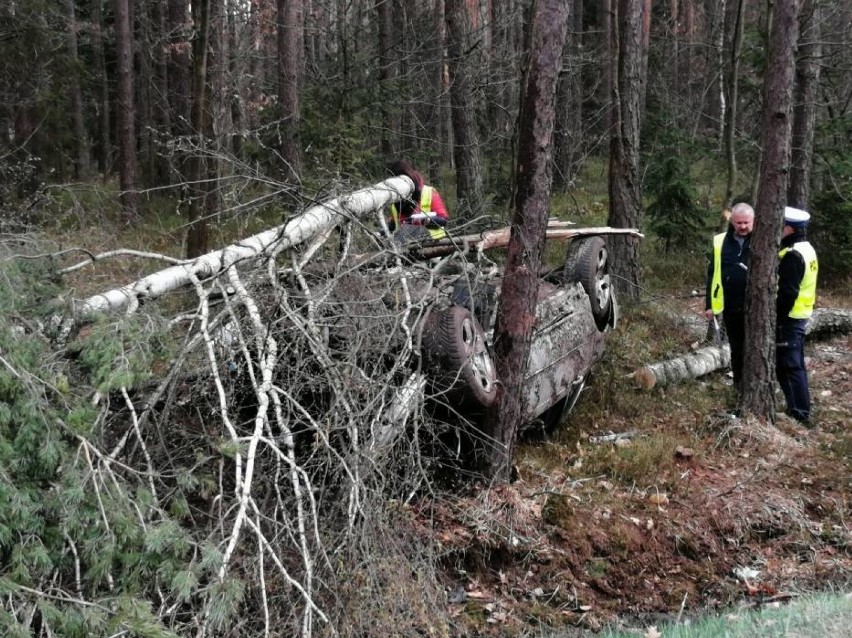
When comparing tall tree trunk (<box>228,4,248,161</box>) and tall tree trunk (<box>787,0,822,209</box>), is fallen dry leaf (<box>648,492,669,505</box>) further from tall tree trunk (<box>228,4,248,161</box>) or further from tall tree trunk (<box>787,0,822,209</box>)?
tall tree trunk (<box>228,4,248,161</box>)

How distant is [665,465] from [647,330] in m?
3.68

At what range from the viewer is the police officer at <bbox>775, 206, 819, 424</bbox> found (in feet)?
26.2

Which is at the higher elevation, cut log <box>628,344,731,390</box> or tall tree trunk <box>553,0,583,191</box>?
tall tree trunk <box>553,0,583,191</box>

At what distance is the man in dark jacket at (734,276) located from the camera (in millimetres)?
8344

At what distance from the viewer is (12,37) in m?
15.2

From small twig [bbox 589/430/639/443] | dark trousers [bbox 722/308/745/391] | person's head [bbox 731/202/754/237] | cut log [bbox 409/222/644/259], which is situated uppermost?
person's head [bbox 731/202/754/237]

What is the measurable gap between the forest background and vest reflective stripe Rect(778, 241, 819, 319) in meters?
1.42

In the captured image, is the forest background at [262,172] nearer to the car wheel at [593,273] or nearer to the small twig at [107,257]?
the small twig at [107,257]

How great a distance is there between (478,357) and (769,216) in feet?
11.5

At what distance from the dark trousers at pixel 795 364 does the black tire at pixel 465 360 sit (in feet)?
11.8

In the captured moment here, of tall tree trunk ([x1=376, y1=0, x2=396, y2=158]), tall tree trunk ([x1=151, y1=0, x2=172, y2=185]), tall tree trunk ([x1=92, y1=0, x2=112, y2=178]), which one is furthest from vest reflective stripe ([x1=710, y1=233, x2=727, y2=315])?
tall tree trunk ([x1=92, y1=0, x2=112, y2=178])

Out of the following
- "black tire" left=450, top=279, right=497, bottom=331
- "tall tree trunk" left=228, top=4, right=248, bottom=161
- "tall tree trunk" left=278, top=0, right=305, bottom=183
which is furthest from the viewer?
"tall tree trunk" left=228, top=4, right=248, bottom=161

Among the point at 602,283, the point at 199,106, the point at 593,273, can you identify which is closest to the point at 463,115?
the point at 199,106

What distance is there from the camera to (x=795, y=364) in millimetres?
8062
